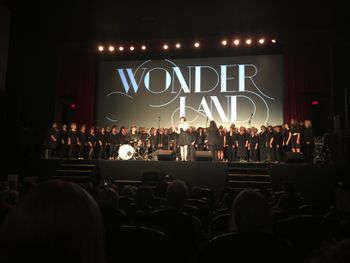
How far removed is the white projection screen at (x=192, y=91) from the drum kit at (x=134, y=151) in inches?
87.7

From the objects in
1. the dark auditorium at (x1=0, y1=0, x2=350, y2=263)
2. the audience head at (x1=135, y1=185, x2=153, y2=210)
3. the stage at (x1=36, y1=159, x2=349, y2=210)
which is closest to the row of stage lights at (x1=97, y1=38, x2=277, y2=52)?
the dark auditorium at (x1=0, y1=0, x2=350, y2=263)

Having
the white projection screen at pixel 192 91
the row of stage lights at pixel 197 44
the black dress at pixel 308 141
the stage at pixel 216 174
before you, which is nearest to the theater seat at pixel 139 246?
the stage at pixel 216 174

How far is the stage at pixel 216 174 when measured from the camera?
11570 millimetres

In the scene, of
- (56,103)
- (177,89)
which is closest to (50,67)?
(56,103)

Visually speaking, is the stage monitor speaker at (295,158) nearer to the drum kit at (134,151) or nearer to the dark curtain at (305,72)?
the dark curtain at (305,72)

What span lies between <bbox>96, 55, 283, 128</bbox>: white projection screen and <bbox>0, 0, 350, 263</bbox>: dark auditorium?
0.16 ft

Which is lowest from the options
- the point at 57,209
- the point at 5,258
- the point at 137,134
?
the point at 5,258

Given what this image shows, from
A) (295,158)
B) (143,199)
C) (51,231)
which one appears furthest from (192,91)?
(51,231)

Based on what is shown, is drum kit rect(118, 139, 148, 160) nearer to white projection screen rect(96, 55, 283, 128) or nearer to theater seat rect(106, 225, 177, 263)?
white projection screen rect(96, 55, 283, 128)

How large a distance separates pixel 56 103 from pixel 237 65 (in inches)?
346

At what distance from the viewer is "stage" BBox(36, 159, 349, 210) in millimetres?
11570

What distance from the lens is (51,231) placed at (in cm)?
104

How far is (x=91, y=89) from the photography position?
18.4 meters

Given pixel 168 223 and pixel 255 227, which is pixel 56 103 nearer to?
pixel 168 223
